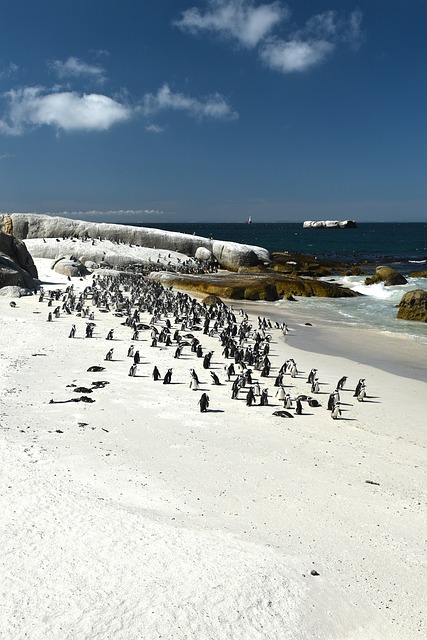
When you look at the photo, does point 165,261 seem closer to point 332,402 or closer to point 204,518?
point 332,402

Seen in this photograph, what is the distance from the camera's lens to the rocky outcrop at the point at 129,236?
51.6m

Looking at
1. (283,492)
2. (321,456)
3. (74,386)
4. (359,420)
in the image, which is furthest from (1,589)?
(359,420)

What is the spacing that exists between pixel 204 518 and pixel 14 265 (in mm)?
25901

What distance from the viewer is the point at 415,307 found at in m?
27.2

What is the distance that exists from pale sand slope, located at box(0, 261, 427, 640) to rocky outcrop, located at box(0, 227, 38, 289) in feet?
54.9

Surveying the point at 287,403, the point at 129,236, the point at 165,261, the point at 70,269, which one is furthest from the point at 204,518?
the point at 129,236

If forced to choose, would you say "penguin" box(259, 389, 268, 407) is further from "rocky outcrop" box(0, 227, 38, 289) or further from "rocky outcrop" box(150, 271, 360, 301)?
"rocky outcrop" box(150, 271, 360, 301)

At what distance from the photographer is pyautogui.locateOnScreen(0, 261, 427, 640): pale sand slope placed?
212 inches

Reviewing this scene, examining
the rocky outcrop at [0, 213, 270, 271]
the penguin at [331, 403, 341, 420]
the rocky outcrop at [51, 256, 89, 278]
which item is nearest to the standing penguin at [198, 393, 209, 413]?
the penguin at [331, 403, 341, 420]

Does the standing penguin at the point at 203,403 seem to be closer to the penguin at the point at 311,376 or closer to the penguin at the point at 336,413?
the penguin at the point at 336,413

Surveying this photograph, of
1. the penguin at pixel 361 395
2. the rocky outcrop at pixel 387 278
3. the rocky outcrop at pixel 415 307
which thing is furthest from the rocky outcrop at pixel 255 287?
the penguin at pixel 361 395

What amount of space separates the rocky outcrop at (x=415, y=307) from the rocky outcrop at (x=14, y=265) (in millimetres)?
19693

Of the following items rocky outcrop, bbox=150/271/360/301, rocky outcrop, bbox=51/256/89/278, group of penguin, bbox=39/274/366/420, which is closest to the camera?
group of penguin, bbox=39/274/366/420

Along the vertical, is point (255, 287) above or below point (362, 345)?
above
